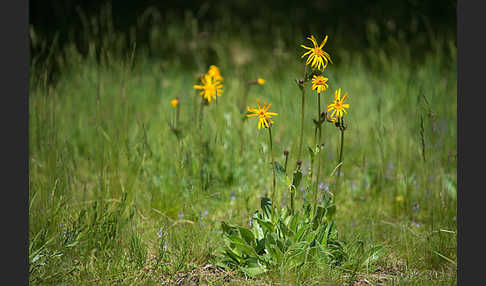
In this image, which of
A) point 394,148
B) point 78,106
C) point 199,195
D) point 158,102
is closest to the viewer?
point 199,195

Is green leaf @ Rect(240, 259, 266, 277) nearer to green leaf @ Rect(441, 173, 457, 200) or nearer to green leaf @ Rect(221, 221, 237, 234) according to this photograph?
green leaf @ Rect(221, 221, 237, 234)

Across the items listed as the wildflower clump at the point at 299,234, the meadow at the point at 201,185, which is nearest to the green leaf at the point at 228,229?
the wildflower clump at the point at 299,234

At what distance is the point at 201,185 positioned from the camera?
2525 millimetres

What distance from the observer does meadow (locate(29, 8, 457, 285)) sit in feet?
6.93

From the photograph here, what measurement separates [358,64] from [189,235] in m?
2.83

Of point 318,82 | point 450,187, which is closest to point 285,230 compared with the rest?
point 318,82

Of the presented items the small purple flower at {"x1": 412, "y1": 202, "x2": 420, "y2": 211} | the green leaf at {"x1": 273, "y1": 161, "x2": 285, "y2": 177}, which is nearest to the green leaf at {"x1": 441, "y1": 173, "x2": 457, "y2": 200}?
the small purple flower at {"x1": 412, "y1": 202, "x2": 420, "y2": 211}

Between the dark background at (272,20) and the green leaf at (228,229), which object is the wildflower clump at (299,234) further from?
the dark background at (272,20)

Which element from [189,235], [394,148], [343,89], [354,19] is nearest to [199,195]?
[189,235]

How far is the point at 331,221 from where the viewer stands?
212 centimetres

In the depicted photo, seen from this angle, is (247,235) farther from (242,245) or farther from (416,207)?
(416,207)

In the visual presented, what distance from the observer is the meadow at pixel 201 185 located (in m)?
2.11

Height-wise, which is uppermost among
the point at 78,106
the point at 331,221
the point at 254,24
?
the point at 254,24

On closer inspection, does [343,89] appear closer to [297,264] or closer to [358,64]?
[358,64]
